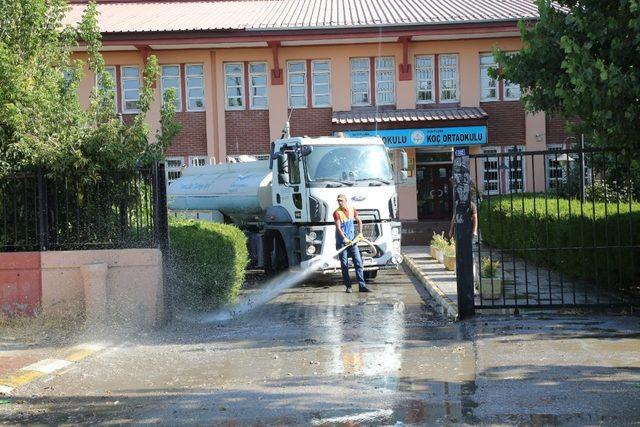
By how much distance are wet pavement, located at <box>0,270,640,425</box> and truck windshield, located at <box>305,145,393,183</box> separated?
199 inches

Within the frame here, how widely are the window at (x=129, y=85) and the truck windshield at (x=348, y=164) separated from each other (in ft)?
45.9

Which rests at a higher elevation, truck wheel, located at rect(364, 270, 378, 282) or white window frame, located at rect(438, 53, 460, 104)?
white window frame, located at rect(438, 53, 460, 104)

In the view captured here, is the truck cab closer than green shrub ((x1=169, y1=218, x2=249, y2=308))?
No

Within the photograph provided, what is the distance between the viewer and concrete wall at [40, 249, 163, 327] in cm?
1141

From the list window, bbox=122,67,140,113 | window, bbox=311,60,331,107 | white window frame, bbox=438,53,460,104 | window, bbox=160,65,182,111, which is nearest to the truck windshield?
window, bbox=311,60,331,107

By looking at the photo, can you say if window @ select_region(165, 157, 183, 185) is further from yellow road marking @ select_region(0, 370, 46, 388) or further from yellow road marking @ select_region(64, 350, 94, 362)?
yellow road marking @ select_region(0, 370, 46, 388)

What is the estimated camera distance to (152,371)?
8.86 metres

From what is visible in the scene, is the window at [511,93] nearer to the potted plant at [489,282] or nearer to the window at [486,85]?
the window at [486,85]

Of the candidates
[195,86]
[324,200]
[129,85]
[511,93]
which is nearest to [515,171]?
[324,200]

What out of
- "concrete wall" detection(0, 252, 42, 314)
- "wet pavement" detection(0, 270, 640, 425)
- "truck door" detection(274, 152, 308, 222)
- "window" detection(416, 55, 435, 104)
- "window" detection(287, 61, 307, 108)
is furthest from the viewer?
"window" detection(287, 61, 307, 108)

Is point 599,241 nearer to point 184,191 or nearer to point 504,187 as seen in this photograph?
point 184,191

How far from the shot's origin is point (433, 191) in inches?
1176

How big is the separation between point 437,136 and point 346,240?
12.9 meters

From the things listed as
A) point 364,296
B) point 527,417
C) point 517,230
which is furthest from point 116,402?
point 517,230
